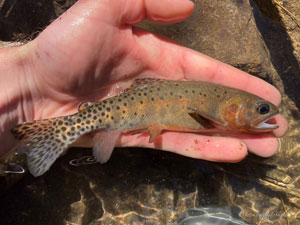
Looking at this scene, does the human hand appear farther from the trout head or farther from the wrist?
the trout head

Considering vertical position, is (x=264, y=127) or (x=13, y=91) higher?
(x=13, y=91)

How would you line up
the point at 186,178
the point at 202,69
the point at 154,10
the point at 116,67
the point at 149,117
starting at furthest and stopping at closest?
1. the point at 186,178
2. the point at 202,69
3. the point at 116,67
4. the point at 149,117
5. the point at 154,10

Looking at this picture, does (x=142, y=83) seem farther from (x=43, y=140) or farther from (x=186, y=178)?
(x=186, y=178)

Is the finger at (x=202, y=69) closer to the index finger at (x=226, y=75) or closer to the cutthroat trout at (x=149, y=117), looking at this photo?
the index finger at (x=226, y=75)

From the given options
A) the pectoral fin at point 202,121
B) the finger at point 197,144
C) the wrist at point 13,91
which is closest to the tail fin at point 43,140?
the wrist at point 13,91

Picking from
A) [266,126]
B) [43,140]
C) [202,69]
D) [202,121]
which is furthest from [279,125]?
[43,140]

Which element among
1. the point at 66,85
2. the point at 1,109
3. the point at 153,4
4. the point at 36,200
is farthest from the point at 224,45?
the point at 36,200

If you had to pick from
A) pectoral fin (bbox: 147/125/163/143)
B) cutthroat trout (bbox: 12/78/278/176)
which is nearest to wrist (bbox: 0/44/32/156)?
cutthroat trout (bbox: 12/78/278/176)
